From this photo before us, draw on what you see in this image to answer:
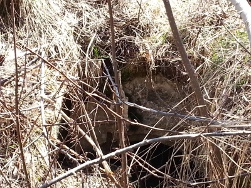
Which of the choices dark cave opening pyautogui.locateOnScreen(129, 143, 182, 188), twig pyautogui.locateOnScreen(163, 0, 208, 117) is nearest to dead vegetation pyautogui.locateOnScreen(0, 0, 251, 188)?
dark cave opening pyautogui.locateOnScreen(129, 143, 182, 188)

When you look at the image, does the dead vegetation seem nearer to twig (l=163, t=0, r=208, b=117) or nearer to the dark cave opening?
the dark cave opening

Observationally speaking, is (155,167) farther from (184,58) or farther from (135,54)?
(184,58)

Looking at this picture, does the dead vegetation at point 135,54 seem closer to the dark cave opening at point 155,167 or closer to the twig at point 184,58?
the dark cave opening at point 155,167

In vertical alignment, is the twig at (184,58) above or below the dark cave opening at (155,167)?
above

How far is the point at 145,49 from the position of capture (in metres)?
2.72

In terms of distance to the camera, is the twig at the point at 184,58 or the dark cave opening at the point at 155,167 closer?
the twig at the point at 184,58

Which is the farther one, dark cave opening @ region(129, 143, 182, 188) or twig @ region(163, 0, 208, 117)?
dark cave opening @ region(129, 143, 182, 188)

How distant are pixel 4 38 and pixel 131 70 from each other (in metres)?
0.78

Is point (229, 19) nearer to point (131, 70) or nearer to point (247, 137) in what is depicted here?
point (131, 70)

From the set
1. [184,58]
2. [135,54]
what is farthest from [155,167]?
[184,58]

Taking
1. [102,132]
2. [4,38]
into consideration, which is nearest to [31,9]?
[4,38]

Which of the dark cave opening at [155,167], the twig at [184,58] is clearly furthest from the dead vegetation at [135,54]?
the twig at [184,58]

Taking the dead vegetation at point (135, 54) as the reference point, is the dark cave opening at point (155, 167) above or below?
below

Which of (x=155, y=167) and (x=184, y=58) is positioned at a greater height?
(x=184, y=58)
